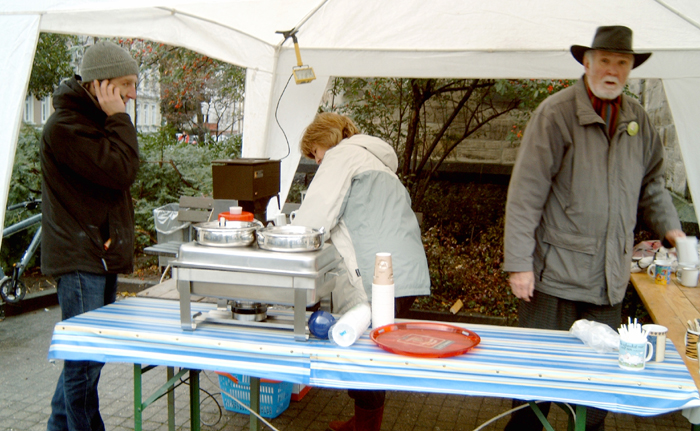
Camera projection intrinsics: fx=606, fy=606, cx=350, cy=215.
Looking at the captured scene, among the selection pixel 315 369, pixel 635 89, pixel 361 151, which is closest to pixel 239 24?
pixel 361 151

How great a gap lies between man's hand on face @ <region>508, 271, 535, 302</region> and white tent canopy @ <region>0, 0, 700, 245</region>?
6.53 feet

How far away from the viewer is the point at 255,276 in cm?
215

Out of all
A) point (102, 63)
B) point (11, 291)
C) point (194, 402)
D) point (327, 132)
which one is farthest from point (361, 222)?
point (11, 291)

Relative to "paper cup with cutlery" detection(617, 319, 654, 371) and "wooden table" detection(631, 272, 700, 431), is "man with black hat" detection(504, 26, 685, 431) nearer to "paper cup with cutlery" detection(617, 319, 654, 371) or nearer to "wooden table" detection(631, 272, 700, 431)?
"wooden table" detection(631, 272, 700, 431)

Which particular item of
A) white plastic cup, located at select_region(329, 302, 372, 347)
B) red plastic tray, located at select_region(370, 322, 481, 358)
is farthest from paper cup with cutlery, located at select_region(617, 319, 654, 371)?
white plastic cup, located at select_region(329, 302, 372, 347)

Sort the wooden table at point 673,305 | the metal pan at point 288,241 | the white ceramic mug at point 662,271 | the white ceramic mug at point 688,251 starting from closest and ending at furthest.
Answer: the metal pan at point 288,241 → the wooden table at point 673,305 → the white ceramic mug at point 688,251 → the white ceramic mug at point 662,271

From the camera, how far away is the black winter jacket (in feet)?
8.18

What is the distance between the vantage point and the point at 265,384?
3521 mm

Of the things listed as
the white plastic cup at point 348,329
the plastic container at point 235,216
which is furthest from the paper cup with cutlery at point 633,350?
the plastic container at point 235,216

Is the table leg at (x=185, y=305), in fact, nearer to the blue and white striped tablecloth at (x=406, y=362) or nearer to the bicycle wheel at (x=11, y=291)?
the blue and white striped tablecloth at (x=406, y=362)

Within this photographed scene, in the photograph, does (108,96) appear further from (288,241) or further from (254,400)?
(254,400)

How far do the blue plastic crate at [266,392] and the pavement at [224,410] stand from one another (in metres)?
0.10

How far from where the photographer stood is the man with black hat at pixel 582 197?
2.50m

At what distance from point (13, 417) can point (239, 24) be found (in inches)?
113
